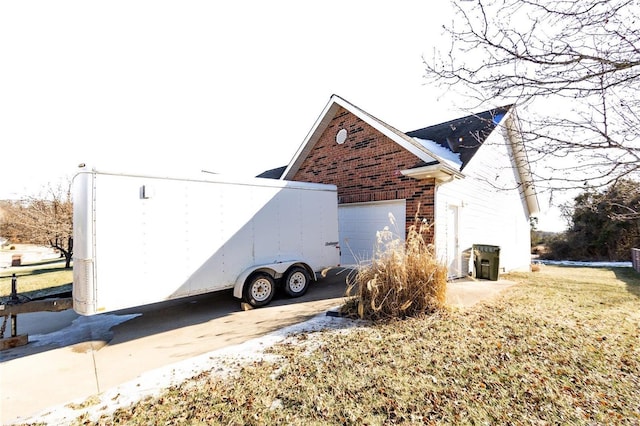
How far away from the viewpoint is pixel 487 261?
364 inches

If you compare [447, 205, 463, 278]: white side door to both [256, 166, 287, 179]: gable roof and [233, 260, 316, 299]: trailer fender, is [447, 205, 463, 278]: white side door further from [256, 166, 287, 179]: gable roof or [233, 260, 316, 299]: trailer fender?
[256, 166, 287, 179]: gable roof

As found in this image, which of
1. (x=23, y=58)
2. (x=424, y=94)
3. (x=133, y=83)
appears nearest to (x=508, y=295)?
(x=424, y=94)

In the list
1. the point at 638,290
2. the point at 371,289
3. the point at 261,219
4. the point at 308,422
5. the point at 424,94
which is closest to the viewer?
the point at 308,422

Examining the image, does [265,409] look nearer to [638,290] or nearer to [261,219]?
[261,219]

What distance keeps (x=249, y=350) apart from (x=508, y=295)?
6082mm

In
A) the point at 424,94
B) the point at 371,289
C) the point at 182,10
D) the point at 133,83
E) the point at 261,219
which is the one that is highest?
the point at 182,10

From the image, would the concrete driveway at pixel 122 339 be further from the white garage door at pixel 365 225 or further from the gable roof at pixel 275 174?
the gable roof at pixel 275 174

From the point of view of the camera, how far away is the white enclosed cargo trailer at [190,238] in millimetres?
4410

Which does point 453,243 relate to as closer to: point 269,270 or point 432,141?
point 432,141

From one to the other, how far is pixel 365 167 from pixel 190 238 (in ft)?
19.8

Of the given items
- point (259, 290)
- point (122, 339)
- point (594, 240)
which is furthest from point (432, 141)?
point (594, 240)

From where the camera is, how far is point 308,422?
247cm

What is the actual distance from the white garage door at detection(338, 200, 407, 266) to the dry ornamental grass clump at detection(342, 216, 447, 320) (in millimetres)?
3051

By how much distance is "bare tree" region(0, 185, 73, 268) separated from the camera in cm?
1255
